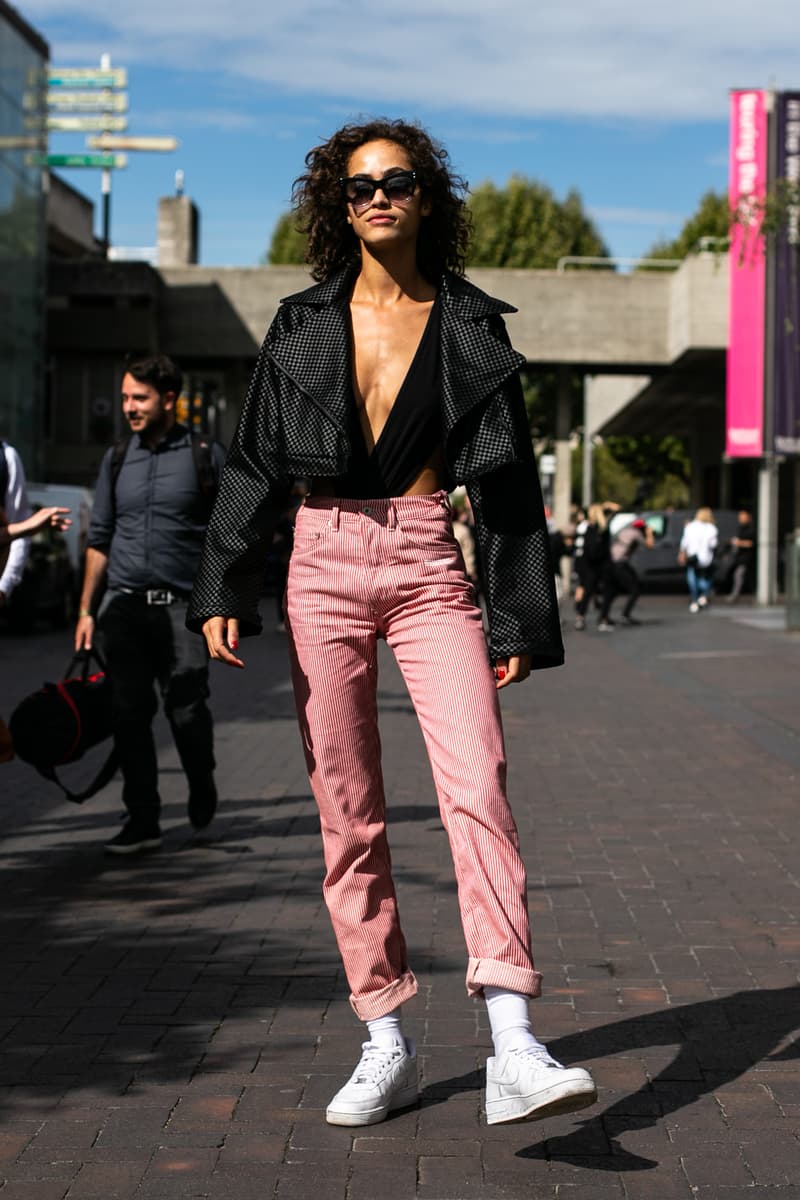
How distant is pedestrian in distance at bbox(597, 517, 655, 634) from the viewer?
2572 cm

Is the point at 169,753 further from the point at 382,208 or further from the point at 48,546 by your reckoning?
the point at 48,546

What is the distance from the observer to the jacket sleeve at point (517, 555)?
389 centimetres

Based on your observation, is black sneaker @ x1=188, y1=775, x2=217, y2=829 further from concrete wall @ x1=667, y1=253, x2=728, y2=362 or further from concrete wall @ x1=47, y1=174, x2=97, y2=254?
concrete wall @ x1=47, y1=174, x2=97, y2=254

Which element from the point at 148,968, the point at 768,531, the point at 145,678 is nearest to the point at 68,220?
the point at 768,531

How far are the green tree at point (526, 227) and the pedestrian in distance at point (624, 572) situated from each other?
37.6 meters

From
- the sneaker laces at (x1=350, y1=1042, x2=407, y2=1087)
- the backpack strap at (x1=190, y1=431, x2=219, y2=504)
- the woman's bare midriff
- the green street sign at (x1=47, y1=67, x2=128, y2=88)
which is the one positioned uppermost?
the green street sign at (x1=47, y1=67, x2=128, y2=88)

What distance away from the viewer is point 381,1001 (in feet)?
13.0

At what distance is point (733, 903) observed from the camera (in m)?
6.32

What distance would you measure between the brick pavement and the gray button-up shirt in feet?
3.60

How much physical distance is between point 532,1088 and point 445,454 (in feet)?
4.14

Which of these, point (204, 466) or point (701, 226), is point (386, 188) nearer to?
point (204, 466)

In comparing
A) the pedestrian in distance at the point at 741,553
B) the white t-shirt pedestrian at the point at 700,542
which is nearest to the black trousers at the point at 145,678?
the white t-shirt pedestrian at the point at 700,542

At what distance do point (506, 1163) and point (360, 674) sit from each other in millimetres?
1012

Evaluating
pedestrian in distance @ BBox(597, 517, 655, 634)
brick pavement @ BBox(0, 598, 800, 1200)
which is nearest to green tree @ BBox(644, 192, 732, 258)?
pedestrian in distance @ BBox(597, 517, 655, 634)
